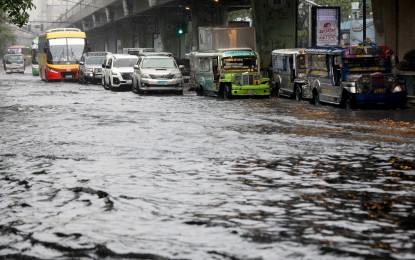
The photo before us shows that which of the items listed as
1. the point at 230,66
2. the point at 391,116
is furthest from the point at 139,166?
the point at 230,66

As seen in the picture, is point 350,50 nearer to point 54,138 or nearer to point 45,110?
point 45,110

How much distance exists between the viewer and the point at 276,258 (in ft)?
23.3

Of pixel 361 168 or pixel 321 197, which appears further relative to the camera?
pixel 361 168

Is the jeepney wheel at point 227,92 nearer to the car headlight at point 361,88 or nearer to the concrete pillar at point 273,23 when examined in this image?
the car headlight at point 361,88

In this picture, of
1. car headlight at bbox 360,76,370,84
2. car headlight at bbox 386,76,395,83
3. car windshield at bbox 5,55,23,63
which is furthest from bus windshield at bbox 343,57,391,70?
car windshield at bbox 5,55,23,63

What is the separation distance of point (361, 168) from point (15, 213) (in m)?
5.69

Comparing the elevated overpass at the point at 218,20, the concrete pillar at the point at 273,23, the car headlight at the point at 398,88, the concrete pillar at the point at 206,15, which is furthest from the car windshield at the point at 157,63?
the concrete pillar at the point at 206,15

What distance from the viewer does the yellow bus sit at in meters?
57.9

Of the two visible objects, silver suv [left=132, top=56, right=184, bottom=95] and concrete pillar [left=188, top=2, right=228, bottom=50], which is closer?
silver suv [left=132, top=56, right=184, bottom=95]

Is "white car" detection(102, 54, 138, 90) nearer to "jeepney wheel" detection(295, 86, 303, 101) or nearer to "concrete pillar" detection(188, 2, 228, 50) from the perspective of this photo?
"jeepney wheel" detection(295, 86, 303, 101)

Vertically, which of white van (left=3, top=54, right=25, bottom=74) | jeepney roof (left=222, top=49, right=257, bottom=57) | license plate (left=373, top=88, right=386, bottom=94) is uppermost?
jeepney roof (left=222, top=49, right=257, bottom=57)

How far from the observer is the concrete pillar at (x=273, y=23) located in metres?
46.6

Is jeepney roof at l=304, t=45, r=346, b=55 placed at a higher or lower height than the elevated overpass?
lower

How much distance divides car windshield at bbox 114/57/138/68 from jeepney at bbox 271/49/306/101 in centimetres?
1009
